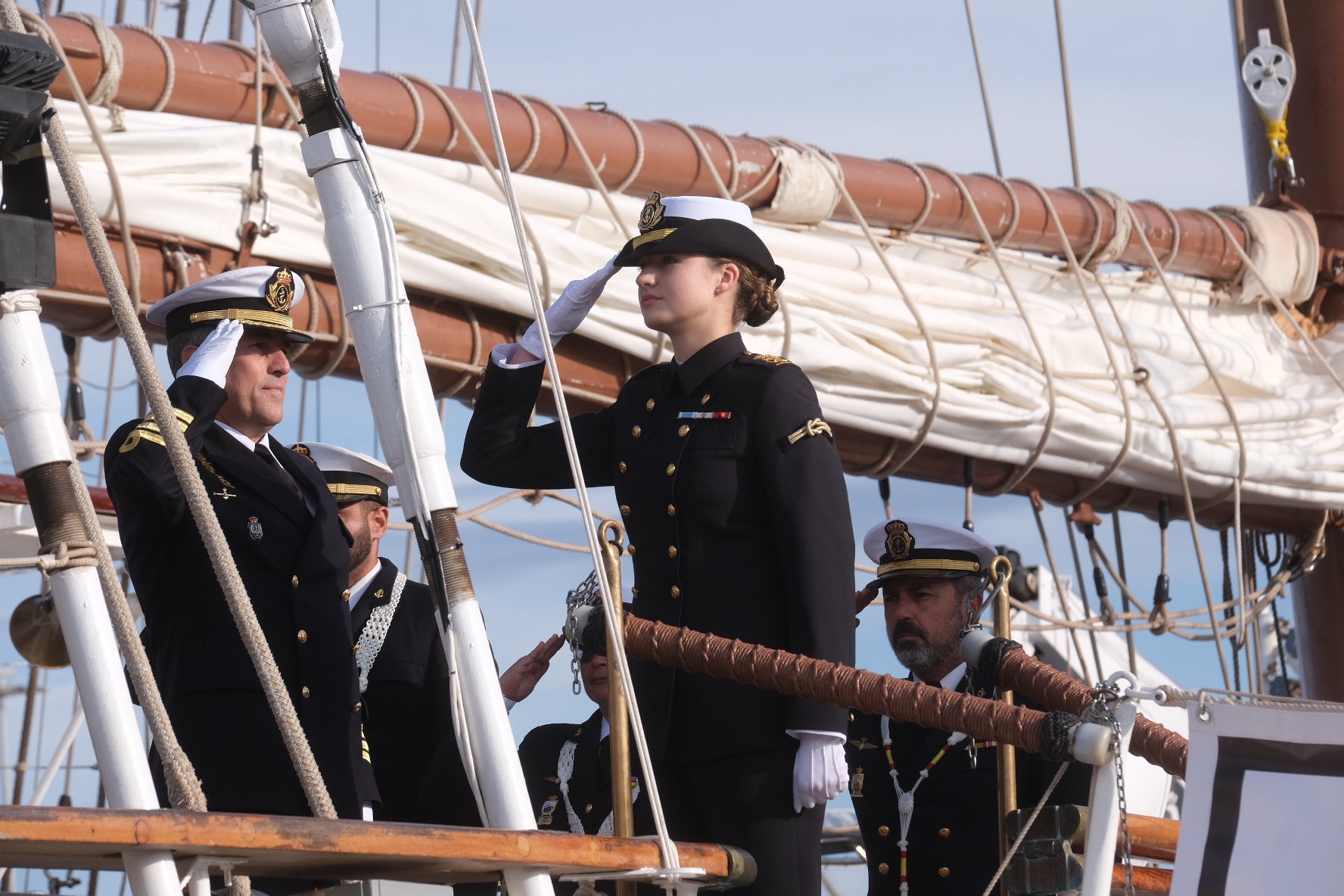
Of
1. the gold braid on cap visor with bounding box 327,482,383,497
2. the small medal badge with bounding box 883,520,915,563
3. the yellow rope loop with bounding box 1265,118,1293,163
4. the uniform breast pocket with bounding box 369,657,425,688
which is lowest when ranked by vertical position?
the uniform breast pocket with bounding box 369,657,425,688

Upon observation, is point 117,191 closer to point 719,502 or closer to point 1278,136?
point 719,502

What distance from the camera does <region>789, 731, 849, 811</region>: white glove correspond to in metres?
2.78

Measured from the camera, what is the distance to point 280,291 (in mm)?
3119

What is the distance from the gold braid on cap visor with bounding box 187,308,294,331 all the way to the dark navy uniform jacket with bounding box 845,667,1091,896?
1.37m

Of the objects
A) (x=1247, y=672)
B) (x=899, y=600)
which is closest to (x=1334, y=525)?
(x=1247, y=672)

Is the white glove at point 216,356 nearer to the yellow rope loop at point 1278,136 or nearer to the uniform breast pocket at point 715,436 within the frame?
the uniform breast pocket at point 715,436

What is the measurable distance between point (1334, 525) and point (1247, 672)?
0.70 meters

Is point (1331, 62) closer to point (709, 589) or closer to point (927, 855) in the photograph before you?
point (927, 855)

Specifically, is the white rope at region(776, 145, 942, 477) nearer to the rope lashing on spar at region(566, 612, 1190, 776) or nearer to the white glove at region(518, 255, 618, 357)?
the white glove at region(518, 255, 618, 357)

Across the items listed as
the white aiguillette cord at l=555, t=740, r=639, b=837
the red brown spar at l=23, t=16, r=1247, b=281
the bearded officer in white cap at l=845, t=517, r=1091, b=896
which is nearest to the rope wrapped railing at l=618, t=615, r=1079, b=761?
the bearded officer in white cap at l=845, t=517, r=1091, b=896

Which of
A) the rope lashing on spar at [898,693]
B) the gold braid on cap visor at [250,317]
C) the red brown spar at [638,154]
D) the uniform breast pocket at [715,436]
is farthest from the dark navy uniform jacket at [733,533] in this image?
the red brown spar at [638,154]

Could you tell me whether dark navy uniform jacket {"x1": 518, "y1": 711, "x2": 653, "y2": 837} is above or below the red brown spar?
below

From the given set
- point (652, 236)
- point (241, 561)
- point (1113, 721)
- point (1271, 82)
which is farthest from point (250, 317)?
point (1271, 82)

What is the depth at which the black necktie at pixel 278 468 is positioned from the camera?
3059 mm
